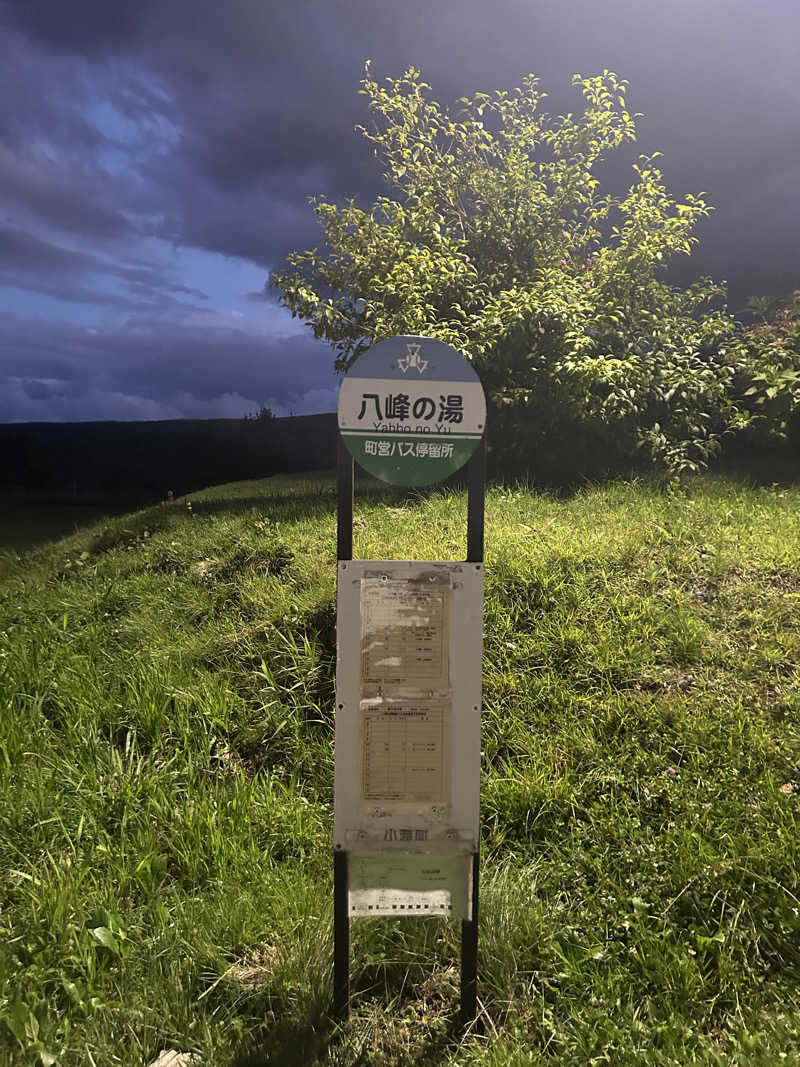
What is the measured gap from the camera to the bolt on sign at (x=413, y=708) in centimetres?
235

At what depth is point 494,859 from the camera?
10.6 ft

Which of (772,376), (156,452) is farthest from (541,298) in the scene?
(156,452)

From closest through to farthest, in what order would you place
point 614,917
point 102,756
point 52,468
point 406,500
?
point 614,917
point 102,756
point 406,500
point 52,468

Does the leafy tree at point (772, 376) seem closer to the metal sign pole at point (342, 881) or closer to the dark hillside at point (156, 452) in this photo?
the metal sign pole at point (342, 881)

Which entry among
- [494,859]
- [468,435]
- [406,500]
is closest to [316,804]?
[494,859]

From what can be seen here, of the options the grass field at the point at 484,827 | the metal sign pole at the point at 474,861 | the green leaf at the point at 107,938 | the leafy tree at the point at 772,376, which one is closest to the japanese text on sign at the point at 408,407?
the metal sign pole at the point at 474,861

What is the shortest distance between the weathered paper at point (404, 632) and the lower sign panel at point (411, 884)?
24.2 inches

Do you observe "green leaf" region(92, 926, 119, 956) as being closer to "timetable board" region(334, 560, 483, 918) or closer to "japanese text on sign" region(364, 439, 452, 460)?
"timetable board" region(334, 560, 483, 918)

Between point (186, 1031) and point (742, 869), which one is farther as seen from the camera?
point (742, 869)

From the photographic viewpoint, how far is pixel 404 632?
2.40 metres

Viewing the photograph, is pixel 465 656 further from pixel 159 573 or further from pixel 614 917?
pixel 159 573

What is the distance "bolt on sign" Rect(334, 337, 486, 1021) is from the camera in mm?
2350

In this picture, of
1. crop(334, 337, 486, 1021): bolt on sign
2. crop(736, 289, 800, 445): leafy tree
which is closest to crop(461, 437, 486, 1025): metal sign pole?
crop(334, 337, 486, 1021): bolt on sign

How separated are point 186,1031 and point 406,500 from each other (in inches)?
236
